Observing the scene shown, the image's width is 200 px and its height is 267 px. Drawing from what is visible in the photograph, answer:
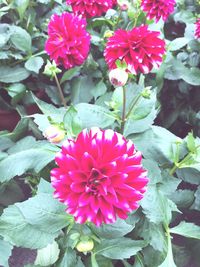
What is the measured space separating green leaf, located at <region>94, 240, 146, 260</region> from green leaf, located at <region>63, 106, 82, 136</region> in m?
0.17

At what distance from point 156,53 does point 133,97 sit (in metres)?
0.12

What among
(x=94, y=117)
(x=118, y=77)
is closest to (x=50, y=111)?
(x=94, y=117)

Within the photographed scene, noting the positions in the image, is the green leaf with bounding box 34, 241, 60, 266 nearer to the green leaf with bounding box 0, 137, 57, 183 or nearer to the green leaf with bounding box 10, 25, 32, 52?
the green leaf with bounding box 0, 137, 57, 183

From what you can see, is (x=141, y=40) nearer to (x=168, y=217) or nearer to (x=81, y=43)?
(x=81, y=43)

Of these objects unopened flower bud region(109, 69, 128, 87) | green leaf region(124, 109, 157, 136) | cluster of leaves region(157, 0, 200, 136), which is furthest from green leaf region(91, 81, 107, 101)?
unopened flower bud region(109, 69, 128, 87)

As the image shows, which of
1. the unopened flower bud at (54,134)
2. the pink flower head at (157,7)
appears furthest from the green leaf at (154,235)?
the pink flower head at (157,7)

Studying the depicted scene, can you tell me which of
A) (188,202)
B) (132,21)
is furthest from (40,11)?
(188,202)

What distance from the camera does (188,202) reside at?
0.79 metres

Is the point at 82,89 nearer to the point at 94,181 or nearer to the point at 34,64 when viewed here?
the point at 34,64

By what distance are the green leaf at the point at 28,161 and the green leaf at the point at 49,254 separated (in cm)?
13

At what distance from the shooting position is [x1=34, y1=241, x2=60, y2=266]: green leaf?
0.65m

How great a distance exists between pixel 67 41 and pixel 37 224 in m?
0.37

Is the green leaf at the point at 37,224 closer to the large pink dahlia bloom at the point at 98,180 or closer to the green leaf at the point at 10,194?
the large pink dahlia bloom at the point at 98,180

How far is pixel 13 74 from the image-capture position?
42.4 inches
